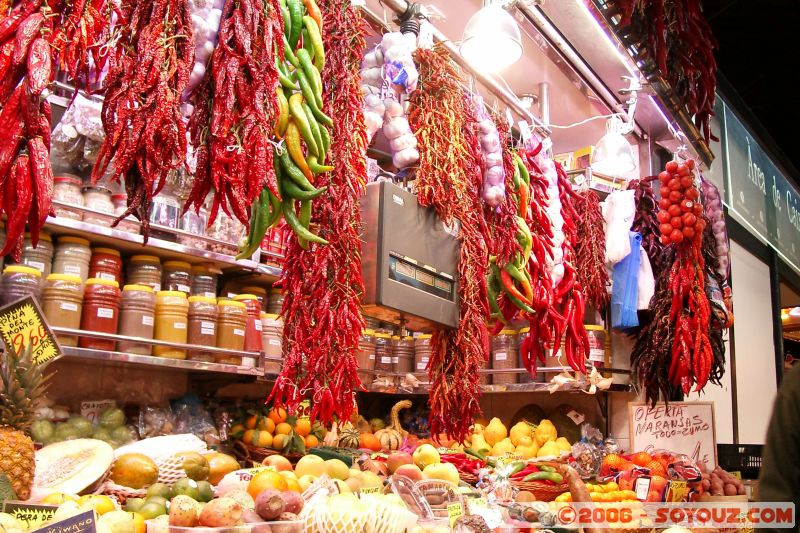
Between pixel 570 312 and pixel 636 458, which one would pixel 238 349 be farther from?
pixel 636 458

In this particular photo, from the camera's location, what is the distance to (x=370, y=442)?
5277 mm

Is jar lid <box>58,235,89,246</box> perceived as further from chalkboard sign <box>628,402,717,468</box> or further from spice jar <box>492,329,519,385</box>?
chalkboard sign <box>628,402,717,468</box>

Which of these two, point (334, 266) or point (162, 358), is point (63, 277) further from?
point (334, 266)

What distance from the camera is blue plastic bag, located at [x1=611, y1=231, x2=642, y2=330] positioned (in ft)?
17.2

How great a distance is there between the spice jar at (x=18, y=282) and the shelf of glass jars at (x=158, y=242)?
27 cm

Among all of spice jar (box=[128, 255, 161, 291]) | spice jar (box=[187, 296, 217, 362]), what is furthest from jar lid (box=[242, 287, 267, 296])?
spice jar (box=[128, 255, 161, 291])

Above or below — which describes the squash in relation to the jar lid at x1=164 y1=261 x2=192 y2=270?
below

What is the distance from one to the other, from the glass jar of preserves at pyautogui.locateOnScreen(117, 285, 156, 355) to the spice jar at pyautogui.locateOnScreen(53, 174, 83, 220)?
509mm

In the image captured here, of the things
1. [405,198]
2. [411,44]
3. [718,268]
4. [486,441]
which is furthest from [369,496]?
[718,268]

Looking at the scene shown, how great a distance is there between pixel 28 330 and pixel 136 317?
94 cm

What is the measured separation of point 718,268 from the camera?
5.27 m

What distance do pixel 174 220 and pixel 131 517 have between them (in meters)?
2.36

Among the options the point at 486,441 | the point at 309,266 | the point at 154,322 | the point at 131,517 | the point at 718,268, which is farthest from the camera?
the point at 486,441

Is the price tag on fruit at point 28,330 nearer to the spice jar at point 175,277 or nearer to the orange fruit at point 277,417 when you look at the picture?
the spice jar at point 175,277
